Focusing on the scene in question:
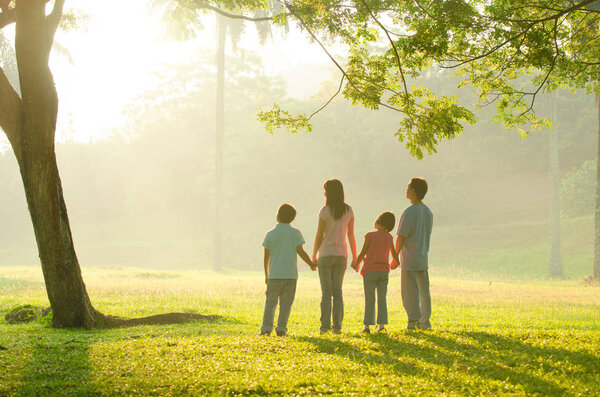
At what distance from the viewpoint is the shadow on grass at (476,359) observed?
222 inches

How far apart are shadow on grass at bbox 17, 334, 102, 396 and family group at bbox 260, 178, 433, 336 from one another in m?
2.63

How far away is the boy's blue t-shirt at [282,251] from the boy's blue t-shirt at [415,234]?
1498 mm

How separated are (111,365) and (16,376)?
3.06 ft

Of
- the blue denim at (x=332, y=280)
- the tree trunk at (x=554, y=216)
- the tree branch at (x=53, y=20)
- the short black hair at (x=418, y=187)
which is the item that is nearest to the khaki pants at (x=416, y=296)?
the blue denim at (x=332, y=280)

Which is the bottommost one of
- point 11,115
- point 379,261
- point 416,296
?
point 416,296

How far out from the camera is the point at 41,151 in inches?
368

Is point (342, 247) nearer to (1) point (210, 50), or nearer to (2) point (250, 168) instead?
(2) point (250, 168)

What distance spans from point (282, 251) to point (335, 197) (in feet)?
3.43

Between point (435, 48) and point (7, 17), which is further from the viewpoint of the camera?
point (7, 17)

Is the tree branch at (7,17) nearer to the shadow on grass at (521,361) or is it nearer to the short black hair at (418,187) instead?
the short black hair at (418,187)

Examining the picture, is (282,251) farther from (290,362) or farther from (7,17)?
(7,17)

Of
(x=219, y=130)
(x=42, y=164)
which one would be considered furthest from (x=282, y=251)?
(x=219, y=130)

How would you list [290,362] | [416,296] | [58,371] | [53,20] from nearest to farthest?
[58,371] < [290,362] < [416,296] < [53,20]

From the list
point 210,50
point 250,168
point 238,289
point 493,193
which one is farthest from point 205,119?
point 238,289
